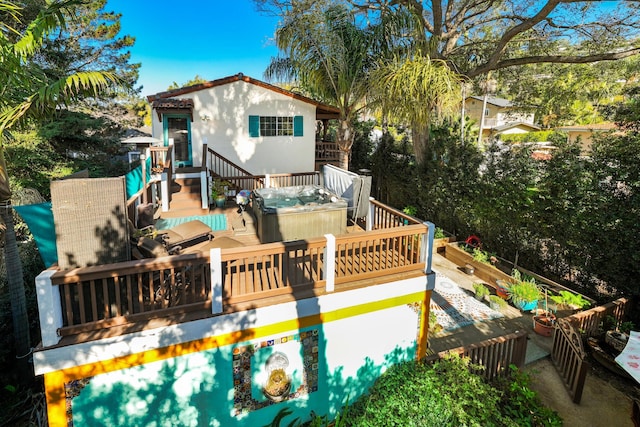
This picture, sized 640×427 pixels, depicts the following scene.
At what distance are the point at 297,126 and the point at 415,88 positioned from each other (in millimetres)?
6543

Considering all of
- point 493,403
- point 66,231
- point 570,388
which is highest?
point 66,231

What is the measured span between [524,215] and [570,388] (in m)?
4.88

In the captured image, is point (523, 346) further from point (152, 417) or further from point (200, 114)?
point (200, 114)

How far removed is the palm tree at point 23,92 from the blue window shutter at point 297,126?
9.05 m

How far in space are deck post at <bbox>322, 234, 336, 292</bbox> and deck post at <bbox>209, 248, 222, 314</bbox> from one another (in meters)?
1.53

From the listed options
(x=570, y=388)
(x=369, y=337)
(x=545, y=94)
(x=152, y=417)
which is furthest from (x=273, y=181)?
(x=545, y=94)

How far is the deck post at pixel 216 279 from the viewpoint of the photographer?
14.0 ft

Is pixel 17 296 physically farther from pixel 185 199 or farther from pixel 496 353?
pixel 496 353

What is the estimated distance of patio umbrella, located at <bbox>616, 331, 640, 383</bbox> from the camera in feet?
15.5

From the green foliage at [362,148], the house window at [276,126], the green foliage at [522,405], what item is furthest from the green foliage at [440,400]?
the green foliage at [362,148]

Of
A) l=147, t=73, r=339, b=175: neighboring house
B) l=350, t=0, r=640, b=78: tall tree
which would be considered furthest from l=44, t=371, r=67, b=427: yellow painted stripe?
l=350, t=0, r=640, b=78: tall tree

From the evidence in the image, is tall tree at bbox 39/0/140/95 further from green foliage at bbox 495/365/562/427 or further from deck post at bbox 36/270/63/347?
green foliage at bbox 495/365/562/427

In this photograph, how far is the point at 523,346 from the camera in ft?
20.6

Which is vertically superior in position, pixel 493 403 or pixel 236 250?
pixel 236 250
